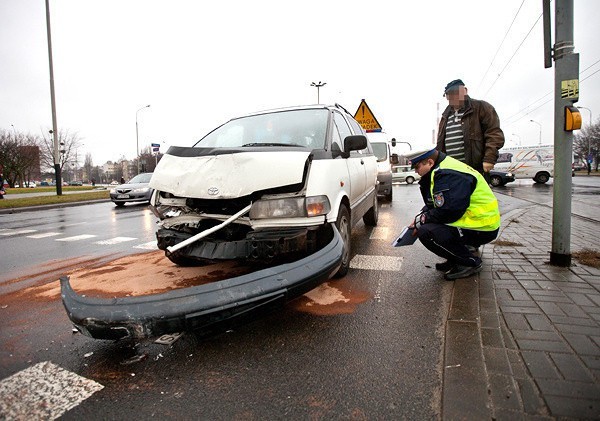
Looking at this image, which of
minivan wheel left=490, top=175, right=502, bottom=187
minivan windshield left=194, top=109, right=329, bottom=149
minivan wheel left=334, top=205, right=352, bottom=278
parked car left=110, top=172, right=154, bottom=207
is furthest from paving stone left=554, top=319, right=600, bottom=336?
minivan wheel left=490, top=175, right=502, bottom=187

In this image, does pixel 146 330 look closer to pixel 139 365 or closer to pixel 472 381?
pixel 139 365

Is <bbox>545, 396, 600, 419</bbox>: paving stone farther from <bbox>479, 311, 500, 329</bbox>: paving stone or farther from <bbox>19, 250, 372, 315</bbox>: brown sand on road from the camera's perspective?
<bbox>19, 250, 372, 315</bbox>: brown sand on road

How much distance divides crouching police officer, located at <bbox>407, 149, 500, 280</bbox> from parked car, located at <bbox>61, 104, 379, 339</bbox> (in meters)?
0.82

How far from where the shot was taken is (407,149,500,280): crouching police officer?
3.31m

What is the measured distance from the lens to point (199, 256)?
9.54 ft

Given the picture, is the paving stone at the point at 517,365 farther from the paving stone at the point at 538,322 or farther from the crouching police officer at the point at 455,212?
the crouching police officer at the point at 455,212

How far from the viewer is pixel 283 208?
2.88 metres

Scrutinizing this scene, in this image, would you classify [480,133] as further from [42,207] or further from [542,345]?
[42,207]

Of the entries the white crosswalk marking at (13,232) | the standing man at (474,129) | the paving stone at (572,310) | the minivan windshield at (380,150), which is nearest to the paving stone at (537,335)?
the paving stone at (572,310)

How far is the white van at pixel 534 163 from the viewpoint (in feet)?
73.1

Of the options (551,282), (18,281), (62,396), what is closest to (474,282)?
(551,282)

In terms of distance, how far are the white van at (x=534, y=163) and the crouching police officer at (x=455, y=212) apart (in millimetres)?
22025

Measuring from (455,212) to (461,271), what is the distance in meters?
0.66

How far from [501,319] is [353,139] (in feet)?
7.18
